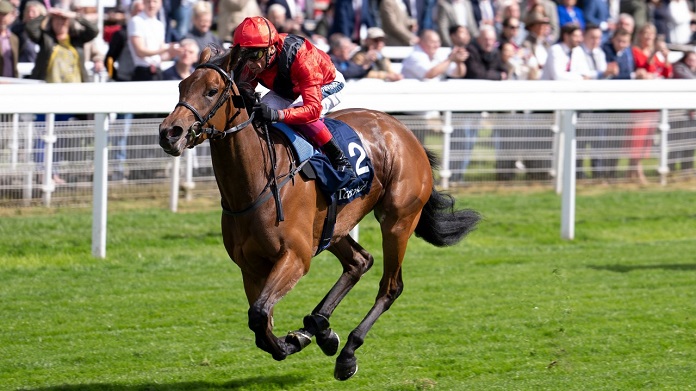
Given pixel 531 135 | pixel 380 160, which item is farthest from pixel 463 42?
pixel 380 160

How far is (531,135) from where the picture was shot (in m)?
12.2

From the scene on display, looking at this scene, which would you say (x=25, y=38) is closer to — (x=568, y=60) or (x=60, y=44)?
(x=60, y=44)

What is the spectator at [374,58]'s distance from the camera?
12086 mm

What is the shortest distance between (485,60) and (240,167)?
24.6 feet

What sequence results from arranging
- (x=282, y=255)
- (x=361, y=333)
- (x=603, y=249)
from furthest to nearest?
(x=603, y=249) → (x=361, y=333) → (x=282, y=255)

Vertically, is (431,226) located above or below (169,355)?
above

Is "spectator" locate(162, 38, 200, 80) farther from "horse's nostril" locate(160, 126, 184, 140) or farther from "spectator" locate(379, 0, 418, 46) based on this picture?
"horse's nostril" locate(160, 126, 184, 140)

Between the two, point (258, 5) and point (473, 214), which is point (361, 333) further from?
point (258, 5)

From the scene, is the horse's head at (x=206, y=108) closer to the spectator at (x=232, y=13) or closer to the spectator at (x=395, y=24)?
the spectator at (x=232, y=13)

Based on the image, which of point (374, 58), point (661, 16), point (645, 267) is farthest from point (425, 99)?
point (661, 16)

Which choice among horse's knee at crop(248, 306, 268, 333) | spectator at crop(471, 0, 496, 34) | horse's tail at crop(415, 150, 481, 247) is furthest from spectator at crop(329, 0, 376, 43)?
horse's knee at crop(248, 306, 268, 333)

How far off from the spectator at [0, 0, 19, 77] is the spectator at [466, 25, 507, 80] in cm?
460

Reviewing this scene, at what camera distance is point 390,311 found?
7.94 metres

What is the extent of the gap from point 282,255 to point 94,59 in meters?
6.07
